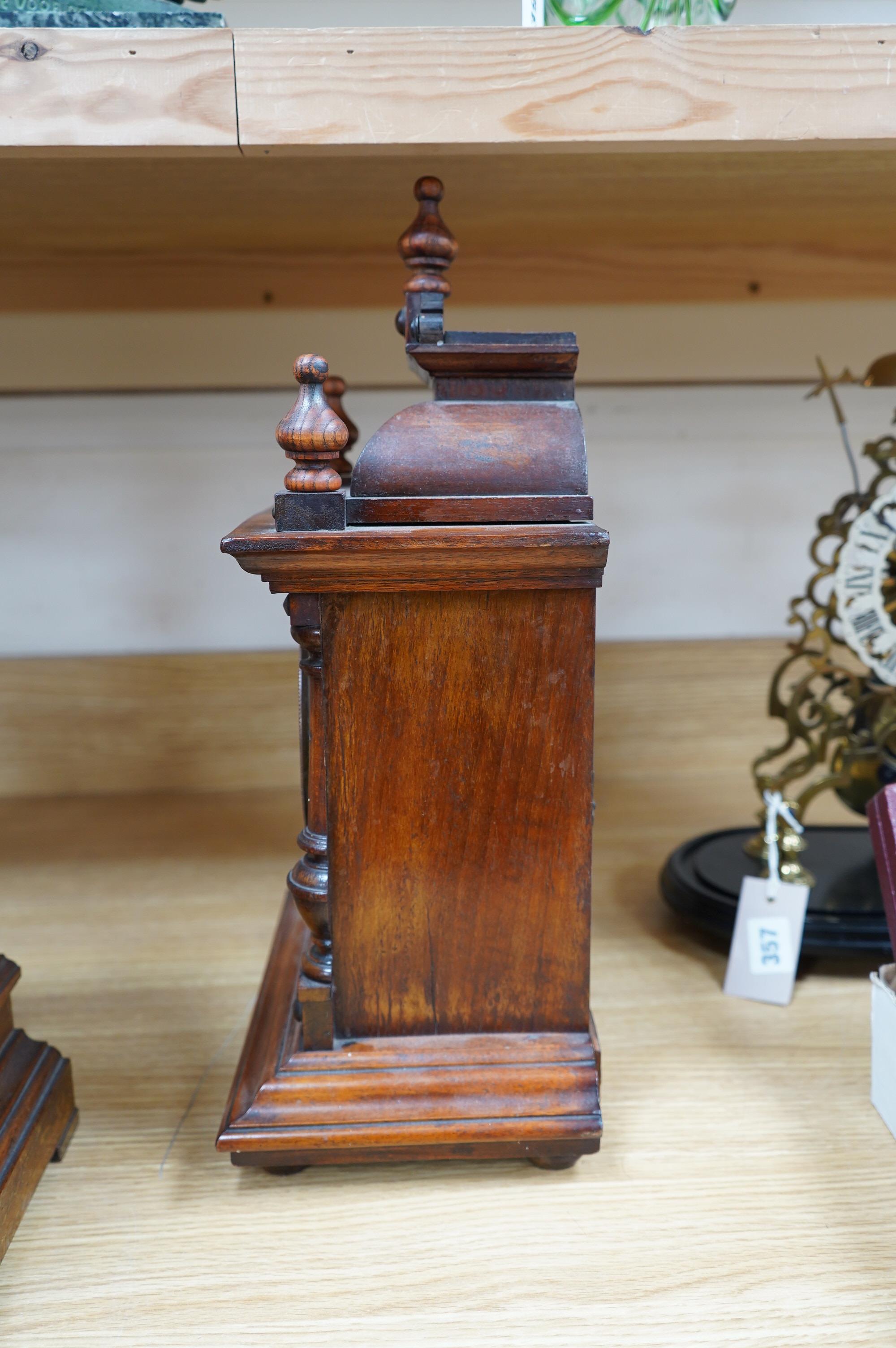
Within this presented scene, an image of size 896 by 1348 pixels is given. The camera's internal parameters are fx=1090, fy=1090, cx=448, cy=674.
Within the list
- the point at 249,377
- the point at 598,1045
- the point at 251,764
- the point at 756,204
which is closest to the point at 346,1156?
the point at 598,1045

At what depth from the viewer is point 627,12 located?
712mm

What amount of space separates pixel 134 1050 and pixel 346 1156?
0.77 ft

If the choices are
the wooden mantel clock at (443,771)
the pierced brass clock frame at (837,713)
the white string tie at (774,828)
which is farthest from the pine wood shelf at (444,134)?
the white string tie at (774,828)

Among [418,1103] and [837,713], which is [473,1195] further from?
[837,713]

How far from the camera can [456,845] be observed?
0.67m

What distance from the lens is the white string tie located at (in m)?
0.88

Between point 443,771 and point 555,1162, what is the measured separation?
25 cm

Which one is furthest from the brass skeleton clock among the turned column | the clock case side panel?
the turned column

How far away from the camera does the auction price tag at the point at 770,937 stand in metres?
0.88

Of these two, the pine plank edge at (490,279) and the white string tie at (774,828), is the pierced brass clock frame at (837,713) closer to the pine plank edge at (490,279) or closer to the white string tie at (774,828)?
the white string tie at (774,828)

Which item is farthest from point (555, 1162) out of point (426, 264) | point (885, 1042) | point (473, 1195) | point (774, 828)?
point (426, 264)

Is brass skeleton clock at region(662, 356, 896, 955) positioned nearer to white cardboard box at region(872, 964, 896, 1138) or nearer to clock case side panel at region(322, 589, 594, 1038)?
white cardboard box at region(872, 964, 896, 1138)

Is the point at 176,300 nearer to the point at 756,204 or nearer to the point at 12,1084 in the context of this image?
the point at 756,204

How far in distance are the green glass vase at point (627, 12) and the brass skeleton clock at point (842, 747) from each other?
1.07 feet
